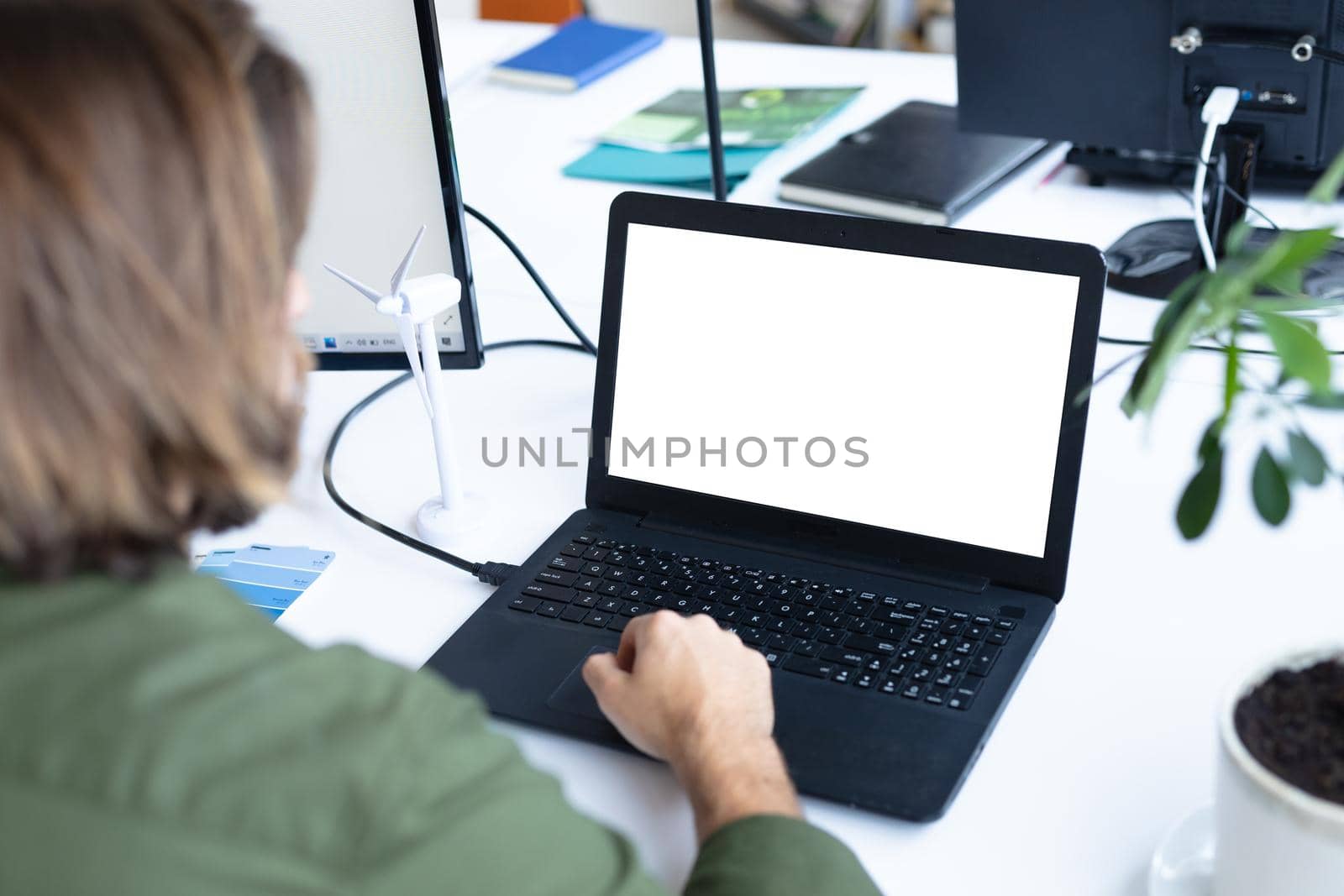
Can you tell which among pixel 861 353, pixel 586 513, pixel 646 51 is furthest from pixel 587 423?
pixel 646 51

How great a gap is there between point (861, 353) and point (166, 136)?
569 mm

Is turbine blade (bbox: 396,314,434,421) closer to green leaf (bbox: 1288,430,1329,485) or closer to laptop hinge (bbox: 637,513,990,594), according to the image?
laptop hinge (bbox: 637,513,990,594)

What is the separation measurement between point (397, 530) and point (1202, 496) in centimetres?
67

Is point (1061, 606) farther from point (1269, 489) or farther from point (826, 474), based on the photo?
point (1269, 489)

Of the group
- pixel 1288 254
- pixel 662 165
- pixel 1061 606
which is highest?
pixel 1288 254

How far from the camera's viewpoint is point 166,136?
0.48 m

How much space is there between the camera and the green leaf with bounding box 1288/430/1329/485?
570 millimetres

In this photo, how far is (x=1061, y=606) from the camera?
0.92m

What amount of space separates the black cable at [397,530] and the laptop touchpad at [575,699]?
0.46 feet

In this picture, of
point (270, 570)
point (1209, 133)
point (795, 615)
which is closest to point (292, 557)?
point (270, 570)

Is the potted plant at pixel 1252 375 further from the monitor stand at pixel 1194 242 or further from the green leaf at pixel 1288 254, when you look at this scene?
the monitor stand at pixel 1194 242

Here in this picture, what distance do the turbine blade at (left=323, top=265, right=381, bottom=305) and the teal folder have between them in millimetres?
608

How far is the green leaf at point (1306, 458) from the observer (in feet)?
1.87

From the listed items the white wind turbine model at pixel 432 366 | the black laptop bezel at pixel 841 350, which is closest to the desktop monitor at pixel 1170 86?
the black laptop bezel at pixel 841 350
